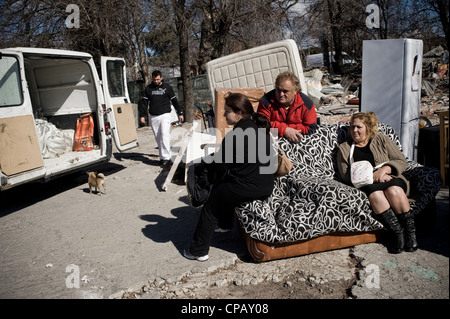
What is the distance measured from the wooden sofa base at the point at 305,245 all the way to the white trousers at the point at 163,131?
4229mm

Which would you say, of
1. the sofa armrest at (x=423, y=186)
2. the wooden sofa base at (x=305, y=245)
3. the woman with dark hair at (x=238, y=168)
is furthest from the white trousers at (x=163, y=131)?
the sofa armrest at (x=423, y=186)

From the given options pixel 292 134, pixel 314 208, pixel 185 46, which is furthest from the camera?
pixel 185 46

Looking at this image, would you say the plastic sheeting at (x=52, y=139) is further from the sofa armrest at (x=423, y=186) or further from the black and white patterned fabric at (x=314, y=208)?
the sofa armrest at (x=423, y=186)

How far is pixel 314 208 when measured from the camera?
3633 millimetres

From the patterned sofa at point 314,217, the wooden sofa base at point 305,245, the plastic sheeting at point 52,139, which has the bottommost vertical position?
the wooden sofa base at point 305,245

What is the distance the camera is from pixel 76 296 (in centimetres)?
330

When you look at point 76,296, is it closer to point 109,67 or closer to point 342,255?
point 342,255

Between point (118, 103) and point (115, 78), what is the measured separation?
531mm

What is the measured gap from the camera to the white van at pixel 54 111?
5.39m

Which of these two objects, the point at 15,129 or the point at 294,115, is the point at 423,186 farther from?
the point at 15,129

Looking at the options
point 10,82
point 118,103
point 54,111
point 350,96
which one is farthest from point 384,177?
point 350,96
